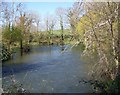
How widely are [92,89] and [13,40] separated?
15.1m

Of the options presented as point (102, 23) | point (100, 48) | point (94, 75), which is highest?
point (102, 23)

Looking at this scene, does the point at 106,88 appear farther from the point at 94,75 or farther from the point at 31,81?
the point at 31,81

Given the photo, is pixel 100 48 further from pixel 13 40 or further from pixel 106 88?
pixel 13 40

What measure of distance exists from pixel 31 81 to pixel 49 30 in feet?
84.2

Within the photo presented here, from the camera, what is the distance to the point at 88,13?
21.7 ft

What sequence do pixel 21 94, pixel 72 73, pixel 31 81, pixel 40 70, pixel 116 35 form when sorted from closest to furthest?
1. pixel 21 94
2. pixel 116 35
3. pixel 31 81
4. pixel 72 73
5. pixel 40 70

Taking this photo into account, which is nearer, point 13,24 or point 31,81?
point 31,81

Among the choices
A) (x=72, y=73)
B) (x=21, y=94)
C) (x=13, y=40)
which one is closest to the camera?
(x=21, y=94)

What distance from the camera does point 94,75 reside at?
26.2 feet

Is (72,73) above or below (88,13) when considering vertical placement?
below

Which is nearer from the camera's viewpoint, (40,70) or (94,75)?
(94,75)

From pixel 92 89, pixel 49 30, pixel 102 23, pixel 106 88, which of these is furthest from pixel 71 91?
pixel 49 30

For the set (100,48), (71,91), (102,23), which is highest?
(102,23)

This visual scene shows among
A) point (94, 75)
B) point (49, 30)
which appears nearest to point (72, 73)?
point (94, 75)
